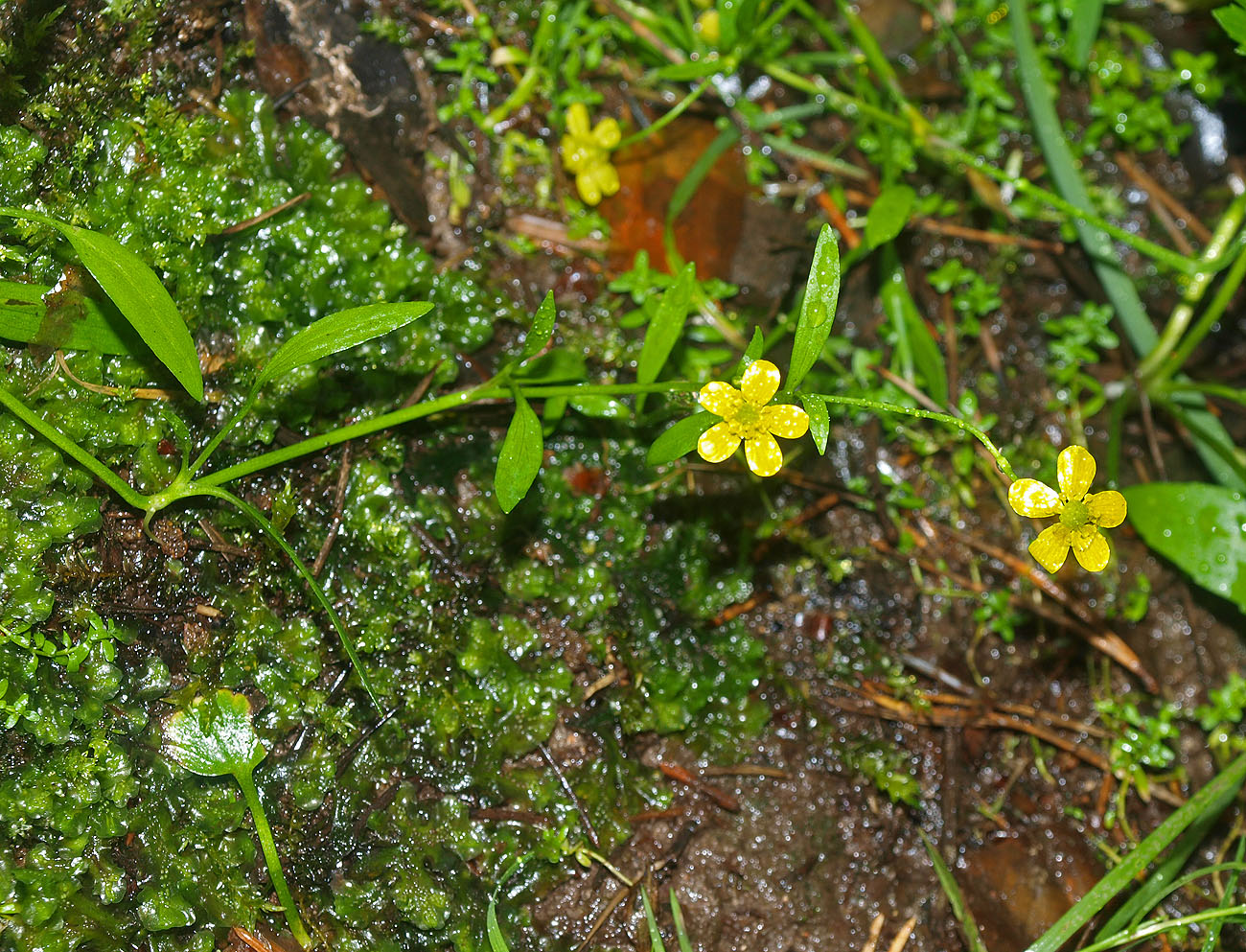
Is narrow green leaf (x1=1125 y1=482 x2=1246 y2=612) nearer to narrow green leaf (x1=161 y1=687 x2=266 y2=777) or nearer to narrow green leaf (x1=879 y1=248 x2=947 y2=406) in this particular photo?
narrow green leaf (x1=879 y1=248 x2=947 y2=406)

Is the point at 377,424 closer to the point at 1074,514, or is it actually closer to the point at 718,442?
the point at 718,442

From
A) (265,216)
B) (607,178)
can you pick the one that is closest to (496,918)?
(265,216)

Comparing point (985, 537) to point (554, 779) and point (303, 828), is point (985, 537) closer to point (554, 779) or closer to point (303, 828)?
point (554, 779)

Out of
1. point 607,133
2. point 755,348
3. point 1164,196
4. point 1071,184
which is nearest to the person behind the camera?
point 755,348

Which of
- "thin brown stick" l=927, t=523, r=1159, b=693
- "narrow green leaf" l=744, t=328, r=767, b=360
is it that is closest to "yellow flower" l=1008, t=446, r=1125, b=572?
"narrow green leaf" l=744, t=328, r=767, b=360

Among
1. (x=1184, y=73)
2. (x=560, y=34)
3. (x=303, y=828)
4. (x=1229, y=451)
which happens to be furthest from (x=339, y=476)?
(x=1184, y=73)
